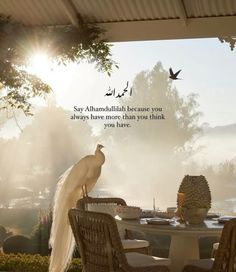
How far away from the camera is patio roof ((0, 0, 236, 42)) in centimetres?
429

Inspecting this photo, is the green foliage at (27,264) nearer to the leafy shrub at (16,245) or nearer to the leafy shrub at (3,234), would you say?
the leafy shrub at (16,245)

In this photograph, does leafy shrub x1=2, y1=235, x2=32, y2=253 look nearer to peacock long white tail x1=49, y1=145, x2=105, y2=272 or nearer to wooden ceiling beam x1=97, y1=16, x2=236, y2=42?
peacock long white tail x1=49, y1=145, x2=105, y2=272

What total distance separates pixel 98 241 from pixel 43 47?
241 centimetres

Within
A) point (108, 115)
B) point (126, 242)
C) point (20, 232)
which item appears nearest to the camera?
point (126, 242)

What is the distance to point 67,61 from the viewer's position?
16.3 ft

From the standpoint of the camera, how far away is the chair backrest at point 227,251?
257cm

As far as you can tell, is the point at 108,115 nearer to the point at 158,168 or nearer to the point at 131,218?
the point at 131,218

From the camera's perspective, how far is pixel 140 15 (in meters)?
4.44

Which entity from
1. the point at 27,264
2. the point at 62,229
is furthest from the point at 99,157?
the point at 27,264

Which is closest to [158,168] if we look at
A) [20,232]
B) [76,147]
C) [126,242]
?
[76,147]

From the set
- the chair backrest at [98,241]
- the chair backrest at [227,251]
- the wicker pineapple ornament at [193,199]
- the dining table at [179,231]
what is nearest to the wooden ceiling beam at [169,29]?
the wicker pineapple ornament at [193,199]

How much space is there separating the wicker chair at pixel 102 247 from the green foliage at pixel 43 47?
83.6 inches

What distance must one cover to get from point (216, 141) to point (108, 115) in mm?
3439

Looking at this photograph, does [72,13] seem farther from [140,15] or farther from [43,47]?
[140,15]
